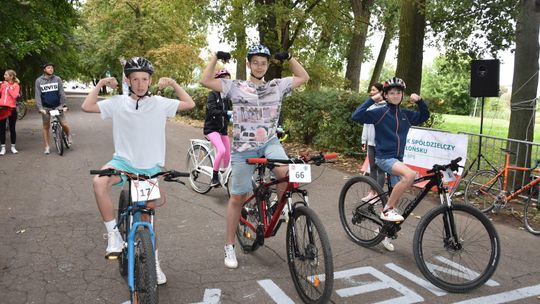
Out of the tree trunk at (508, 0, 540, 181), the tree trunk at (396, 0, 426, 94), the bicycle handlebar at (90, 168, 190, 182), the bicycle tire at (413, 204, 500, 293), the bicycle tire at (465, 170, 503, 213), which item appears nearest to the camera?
the bicycle handlebar at (90, 168, 190, 182)

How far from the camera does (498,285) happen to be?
162 inches

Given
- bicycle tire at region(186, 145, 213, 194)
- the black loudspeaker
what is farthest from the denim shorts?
the black loudspeaker

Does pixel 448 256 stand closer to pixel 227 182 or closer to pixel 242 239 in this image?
pixel 242 239

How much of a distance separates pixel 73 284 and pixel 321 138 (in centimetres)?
841

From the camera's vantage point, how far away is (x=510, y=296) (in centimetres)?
390

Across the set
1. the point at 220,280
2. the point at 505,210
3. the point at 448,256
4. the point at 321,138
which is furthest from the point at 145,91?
the point at 321,138

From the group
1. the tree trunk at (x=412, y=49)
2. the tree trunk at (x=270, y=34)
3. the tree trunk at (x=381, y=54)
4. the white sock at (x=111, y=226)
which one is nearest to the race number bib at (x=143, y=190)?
the white sock at (x=111, y=226)

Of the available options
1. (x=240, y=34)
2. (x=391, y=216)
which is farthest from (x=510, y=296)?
(x=240, y=34)

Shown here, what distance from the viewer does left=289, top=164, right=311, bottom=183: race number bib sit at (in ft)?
11.4

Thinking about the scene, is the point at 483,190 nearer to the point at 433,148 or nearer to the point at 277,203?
the point at 433,148

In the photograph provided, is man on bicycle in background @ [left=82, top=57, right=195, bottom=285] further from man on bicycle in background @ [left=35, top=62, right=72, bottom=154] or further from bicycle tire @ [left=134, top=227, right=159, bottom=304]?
man on bicycle in background @ [left=35, top=62, right=72, bottom=154]

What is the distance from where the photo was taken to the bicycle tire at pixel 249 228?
4284 mm

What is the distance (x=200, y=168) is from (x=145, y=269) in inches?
170

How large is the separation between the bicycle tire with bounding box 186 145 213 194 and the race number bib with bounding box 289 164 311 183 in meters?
3.71
